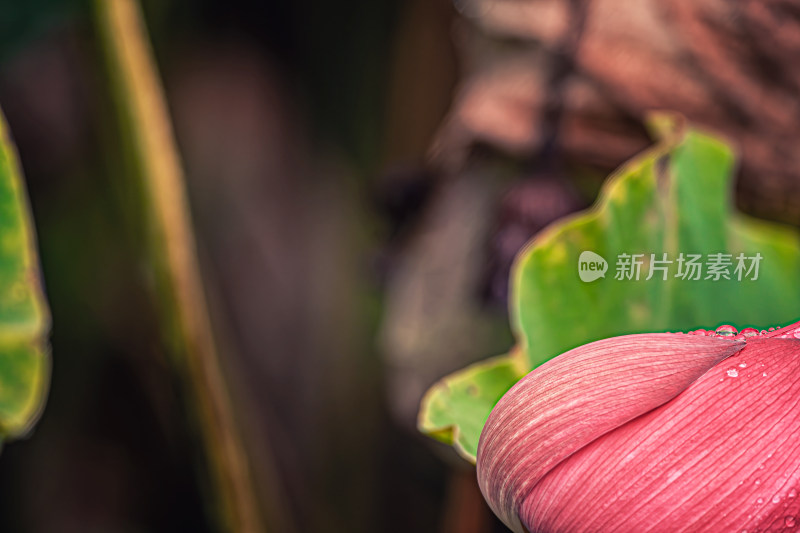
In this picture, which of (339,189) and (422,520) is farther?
(339,189)

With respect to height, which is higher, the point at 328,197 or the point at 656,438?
the point at 656,438

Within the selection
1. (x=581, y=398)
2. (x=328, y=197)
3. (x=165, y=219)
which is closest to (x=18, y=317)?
(x=165, y=219)

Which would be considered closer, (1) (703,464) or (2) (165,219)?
(1) (703,464)

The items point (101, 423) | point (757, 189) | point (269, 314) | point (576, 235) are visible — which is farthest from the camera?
point (269, 314)

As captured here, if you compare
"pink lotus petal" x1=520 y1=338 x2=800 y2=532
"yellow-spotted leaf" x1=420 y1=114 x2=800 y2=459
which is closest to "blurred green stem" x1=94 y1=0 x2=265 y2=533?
"yellow-spotted leaf" x1=420 y1=114 x2=800 y2=459

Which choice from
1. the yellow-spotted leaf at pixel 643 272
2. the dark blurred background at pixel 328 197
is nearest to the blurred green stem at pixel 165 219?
the dark blurred background at pixel 328 197

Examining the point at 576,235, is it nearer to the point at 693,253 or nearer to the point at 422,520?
the point at 693,253

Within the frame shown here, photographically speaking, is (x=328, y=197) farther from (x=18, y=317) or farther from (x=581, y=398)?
(x=581, y=398)

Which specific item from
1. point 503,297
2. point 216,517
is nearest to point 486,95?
point 503,297
